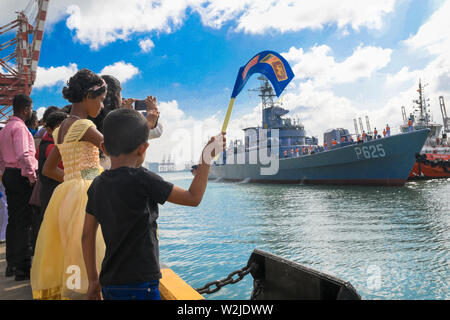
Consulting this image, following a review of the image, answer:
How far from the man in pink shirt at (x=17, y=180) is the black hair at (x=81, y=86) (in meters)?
1.36

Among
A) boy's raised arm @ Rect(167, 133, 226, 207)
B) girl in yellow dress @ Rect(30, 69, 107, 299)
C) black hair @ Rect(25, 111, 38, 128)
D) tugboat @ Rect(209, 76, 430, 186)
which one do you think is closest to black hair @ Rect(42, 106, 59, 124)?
black hair @ Rect(25, 111, 38, 128)

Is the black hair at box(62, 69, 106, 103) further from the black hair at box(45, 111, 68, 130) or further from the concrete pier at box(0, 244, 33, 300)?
the concrete pier at box(0, 244, 33, 300)

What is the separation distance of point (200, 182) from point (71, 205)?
89 centimetres

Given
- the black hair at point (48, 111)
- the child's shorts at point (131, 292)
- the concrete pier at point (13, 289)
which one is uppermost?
the black hair at point (48, 111)

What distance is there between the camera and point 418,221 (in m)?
8.50

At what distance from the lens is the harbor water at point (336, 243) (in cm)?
464

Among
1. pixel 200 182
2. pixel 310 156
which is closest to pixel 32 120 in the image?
pixel 200 182

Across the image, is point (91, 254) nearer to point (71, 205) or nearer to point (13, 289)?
point (71, 205)

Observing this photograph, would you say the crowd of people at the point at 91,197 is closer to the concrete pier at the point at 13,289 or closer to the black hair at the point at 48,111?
the concrete pier at the point at 13,289

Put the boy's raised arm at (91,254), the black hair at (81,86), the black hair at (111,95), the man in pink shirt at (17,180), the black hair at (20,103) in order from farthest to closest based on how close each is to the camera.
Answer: the black hair at (20,103) → the man in pink shirt at (17,180) → the black hair at (111,95) → the black hair at (81,86) → the boy's raised arm at (91,254)

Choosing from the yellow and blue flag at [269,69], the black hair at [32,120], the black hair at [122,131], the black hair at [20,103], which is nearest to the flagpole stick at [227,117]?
the yellow and blue flag at [269,69]

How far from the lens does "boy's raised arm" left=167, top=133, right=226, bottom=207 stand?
4.00 ft

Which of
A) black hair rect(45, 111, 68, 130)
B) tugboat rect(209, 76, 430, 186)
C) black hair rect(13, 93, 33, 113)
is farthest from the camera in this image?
tugboat rect(209, 76, 430, 186)

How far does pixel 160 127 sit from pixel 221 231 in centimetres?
688
